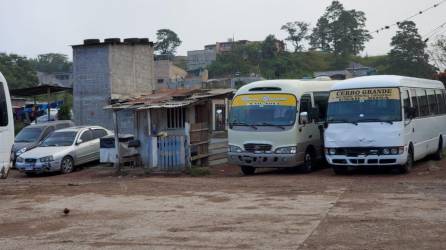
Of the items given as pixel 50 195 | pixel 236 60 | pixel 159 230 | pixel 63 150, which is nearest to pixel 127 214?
pixel 159 230

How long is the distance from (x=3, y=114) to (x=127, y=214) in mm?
4262

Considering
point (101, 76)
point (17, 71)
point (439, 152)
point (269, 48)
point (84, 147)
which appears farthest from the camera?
point (269, 48)

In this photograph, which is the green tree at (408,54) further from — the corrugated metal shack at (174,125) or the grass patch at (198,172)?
the grass patch at (198,172)

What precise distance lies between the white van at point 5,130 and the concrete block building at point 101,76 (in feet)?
45.8

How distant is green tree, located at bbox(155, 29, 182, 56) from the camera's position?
111m

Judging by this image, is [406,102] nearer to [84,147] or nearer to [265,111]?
[265,111]

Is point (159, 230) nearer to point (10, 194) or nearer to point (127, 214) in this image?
point (127, 214)

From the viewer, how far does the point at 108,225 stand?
400 inches

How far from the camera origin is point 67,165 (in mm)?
21484

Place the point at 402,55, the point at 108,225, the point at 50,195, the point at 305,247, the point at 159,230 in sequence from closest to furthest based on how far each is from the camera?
the point at 305,247
the point at 159,230
the point at 108,225
the point at 50,195
the point at 402,55

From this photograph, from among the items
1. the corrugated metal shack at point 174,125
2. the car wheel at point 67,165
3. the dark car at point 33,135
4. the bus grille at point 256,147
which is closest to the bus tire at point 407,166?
the bus grille at point 256,147

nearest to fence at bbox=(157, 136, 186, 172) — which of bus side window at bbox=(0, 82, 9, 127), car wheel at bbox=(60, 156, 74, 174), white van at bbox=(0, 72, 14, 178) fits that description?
car wheel at bbox=(60, 156, 74, 174)

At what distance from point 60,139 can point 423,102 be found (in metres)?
12.1

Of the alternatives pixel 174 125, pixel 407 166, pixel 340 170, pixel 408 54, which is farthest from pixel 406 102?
pixel 408 54
